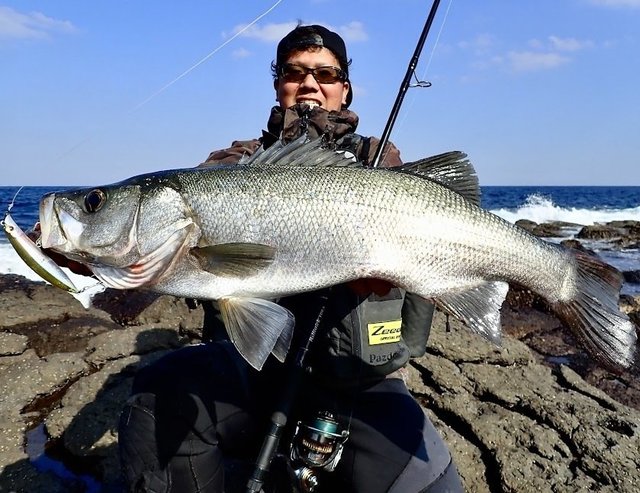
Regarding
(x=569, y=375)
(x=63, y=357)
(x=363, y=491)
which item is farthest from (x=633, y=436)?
(x=63, y=357)

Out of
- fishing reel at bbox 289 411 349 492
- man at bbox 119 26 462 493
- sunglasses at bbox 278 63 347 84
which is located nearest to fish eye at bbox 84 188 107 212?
man at bbox 119 26 462 493

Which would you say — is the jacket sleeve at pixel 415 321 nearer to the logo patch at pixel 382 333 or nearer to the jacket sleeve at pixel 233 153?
the logo patch at pixel 382 333

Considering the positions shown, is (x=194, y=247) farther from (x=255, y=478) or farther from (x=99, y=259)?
(x=255, y=478)

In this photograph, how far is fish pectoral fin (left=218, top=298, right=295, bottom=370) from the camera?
240cm

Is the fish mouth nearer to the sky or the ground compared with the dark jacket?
nearer to the sky

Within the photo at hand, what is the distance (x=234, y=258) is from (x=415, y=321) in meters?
1.30

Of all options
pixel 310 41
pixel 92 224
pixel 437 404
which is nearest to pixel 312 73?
pixel 310 41

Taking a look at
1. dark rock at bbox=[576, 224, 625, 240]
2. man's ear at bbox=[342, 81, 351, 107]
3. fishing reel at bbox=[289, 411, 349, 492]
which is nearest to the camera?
fishing reel at bbox=[289, 411, 349, 492]

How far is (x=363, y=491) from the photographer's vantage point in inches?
114

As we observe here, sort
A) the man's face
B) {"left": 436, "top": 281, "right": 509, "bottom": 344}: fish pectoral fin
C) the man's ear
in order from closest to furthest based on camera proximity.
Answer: {"left": 436, "top": 281, "right": 509, "bottom": 344}: fish pectoral fin
the man's face
the man's ear

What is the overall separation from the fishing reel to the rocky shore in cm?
116

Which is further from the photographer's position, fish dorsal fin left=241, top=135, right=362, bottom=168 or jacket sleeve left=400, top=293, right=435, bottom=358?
jacket sleeve left=400, top=293, right=435, bottom=358

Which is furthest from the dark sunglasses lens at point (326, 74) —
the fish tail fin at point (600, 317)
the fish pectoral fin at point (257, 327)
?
the fish tail fin at point (600, 317)

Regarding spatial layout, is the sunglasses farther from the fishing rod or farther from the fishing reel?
the fishing reel
